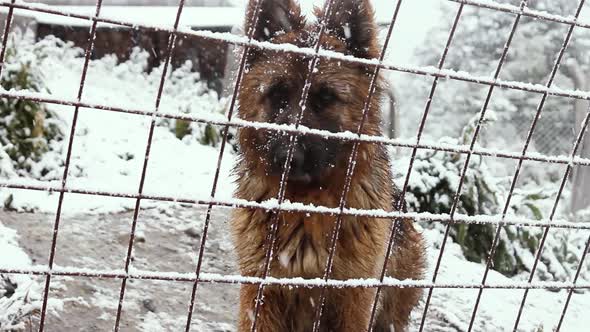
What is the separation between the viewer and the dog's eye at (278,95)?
3119 millimetres

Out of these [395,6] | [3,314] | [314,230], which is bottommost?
[3,314]

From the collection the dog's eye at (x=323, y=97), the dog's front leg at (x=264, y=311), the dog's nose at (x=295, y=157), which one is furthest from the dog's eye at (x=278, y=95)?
the dog's front leg at (x=264, y=311)

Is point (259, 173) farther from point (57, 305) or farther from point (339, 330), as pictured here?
point (57, 305)

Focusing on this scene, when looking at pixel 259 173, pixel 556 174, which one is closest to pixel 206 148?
pixel 259 173

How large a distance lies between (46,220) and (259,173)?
105 inches

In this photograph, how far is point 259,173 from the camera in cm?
320

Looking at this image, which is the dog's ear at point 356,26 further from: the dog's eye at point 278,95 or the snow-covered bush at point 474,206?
the snow-covered bush at point 474,206

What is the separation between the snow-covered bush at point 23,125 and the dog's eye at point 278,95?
11.5 ft

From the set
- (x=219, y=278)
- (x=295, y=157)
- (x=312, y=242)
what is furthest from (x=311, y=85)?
(x=219, y=278)

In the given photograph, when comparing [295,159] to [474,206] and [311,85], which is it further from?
[474,206]

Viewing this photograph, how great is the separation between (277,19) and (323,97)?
0.46 metres

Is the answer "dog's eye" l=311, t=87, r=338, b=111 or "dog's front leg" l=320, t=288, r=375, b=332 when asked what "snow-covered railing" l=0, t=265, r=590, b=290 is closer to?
"dog's front leg" l=320, t=288, r=375, b=332

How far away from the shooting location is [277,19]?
3127 millimetres

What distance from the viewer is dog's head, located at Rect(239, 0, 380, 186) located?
296 centimetres
